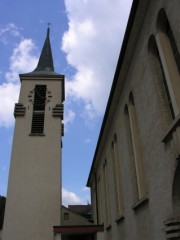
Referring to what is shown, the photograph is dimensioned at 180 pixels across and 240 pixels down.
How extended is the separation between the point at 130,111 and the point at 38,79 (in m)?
14.2

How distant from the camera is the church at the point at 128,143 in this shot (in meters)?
7.68

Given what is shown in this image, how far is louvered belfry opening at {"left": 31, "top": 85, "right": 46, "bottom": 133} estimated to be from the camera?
71.0 ft

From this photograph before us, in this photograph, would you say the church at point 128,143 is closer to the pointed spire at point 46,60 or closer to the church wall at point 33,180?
the church wall at point 33,180

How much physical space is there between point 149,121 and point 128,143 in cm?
301

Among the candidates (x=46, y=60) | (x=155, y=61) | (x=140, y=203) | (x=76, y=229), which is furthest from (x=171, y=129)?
(x=46, y=60)

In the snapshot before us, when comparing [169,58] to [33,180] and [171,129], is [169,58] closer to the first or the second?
[171,129]

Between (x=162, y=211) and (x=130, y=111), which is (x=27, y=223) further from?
(x=162, y=211)

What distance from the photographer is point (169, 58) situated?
7918 mm

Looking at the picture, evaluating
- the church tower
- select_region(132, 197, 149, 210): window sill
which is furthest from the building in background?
the church tower

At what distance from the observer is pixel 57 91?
23.8m

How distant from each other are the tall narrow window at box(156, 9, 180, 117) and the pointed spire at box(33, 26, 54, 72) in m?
19.6

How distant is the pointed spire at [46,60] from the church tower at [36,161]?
2519mm

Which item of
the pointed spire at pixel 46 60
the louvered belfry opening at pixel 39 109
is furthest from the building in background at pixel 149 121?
the pointed spire at pixel 46 60

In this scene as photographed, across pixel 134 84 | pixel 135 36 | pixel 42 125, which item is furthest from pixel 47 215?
pixel 135 36
